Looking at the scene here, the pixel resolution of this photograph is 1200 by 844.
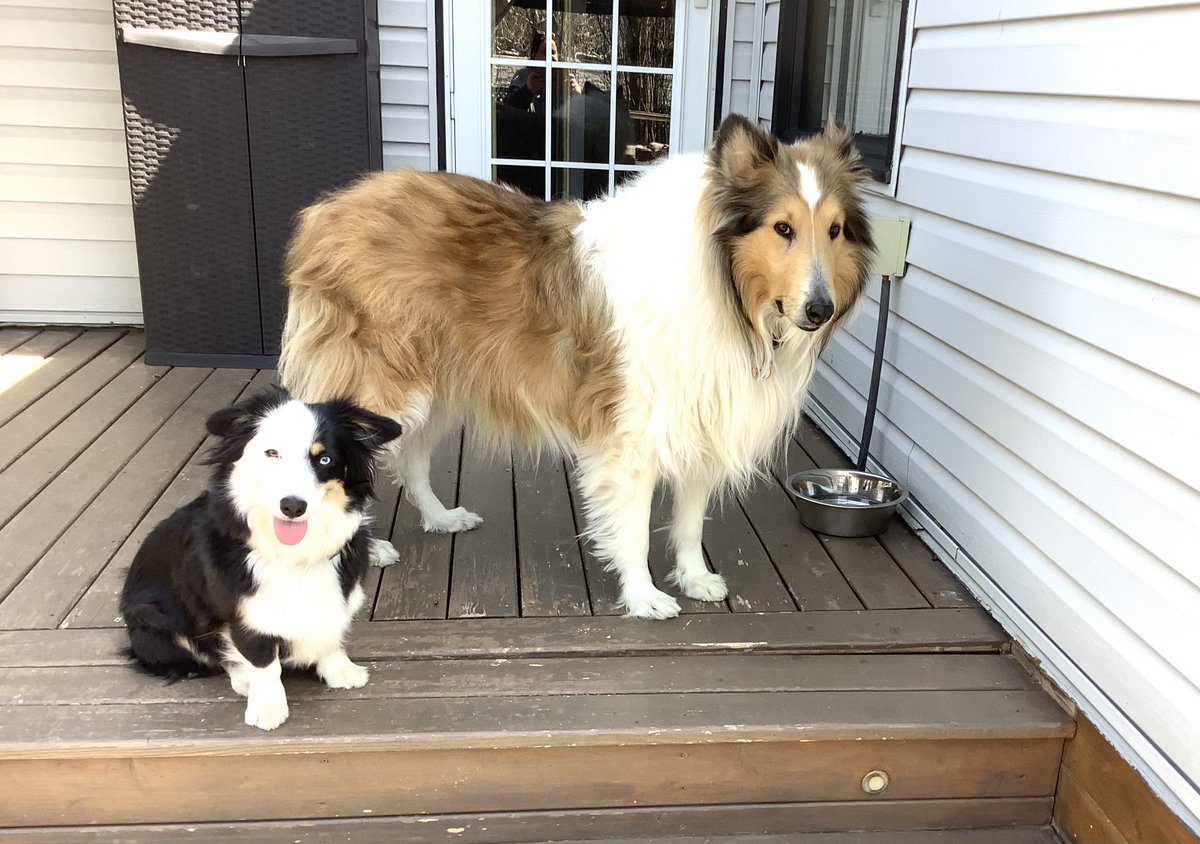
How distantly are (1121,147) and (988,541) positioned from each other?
117 cm

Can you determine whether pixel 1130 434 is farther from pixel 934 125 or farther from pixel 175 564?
pixel 175 564

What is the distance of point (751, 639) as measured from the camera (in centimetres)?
242

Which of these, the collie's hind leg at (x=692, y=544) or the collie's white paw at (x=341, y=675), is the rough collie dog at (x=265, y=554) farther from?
the collie's hind leg at (x=692, y=544)

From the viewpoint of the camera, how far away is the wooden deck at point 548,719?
2045mm

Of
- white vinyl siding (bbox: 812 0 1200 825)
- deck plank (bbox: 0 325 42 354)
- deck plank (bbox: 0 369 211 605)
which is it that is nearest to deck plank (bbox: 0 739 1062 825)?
white vinyl siding (bbox: 812 0 1200 825)

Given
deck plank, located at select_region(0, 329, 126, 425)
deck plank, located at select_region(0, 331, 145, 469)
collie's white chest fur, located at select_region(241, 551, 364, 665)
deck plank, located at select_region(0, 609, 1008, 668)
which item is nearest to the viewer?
collie's white chest fur, located at select_region(241, 551, 364, 665)

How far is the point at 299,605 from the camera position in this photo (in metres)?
1.97

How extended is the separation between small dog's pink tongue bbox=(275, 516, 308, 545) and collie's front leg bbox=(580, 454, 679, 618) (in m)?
0.97

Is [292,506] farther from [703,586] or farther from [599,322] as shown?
[703,586]

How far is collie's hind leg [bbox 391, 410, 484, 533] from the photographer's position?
296 centimetres

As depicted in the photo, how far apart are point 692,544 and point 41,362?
3.63 meters

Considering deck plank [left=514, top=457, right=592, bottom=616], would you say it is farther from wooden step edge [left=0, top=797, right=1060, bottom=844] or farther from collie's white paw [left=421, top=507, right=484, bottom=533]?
wooden step edge [left=0, top=797, right=1060, bottom=844]

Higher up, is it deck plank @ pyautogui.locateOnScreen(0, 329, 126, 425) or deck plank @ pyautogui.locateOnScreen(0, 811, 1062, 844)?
deck plank @ pyautogui.locateOnScreen(0, 329, 126, 425)

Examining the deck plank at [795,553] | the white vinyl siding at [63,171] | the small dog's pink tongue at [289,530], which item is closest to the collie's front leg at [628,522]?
the deck plank at [795,553]
